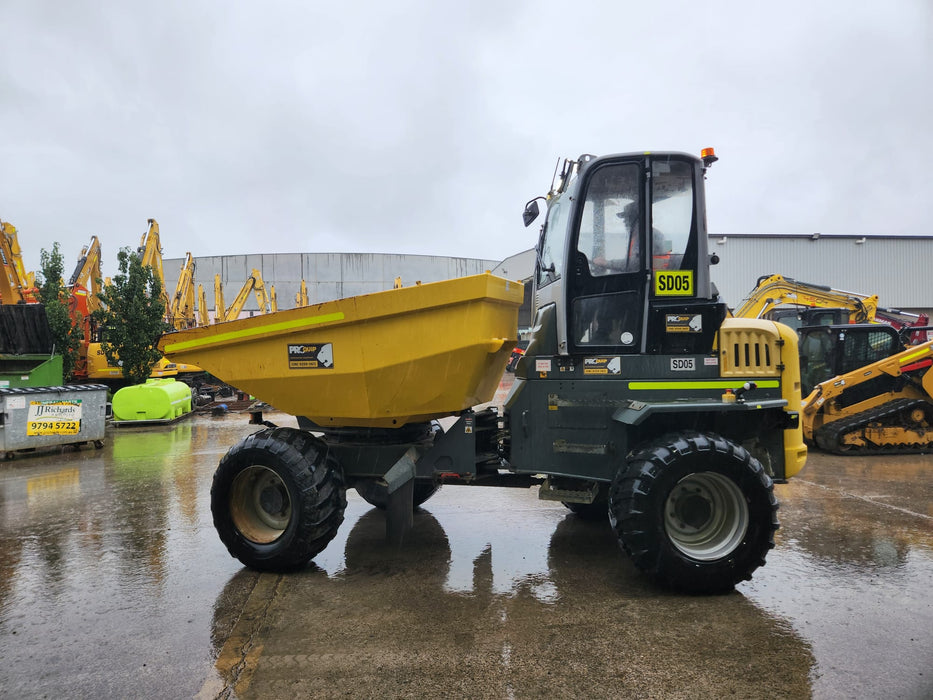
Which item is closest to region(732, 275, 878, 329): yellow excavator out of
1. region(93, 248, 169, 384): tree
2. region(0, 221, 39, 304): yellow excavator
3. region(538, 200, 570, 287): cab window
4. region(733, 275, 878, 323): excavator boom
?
region(733, 275, 878, 323): excavator boom

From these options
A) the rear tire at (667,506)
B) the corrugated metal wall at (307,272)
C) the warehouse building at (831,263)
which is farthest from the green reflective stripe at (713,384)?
the corrugated metal wall at (307,272)

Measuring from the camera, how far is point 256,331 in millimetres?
4176

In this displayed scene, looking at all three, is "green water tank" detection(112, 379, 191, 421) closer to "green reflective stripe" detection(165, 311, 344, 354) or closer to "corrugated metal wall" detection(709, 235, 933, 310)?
"green reflective stripe" detection(165, 311, 344, 354)

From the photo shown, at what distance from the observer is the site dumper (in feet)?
12.4

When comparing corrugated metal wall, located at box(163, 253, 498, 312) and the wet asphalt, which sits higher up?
corrugated metal wall, located at box(163, 253, 498, 312)

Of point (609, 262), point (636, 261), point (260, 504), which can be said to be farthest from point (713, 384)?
point (260, 504)

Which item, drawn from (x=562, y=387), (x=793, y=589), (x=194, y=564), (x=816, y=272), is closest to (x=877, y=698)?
(x=793, y=589)

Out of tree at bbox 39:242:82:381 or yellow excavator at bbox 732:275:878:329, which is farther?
tree at bbox 39:242:82:381

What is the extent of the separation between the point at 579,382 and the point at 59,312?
1449cm

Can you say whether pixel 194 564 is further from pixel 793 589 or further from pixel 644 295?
pixel 793 589

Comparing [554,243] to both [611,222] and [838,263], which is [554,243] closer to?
[611,222]

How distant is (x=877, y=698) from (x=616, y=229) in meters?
2.87

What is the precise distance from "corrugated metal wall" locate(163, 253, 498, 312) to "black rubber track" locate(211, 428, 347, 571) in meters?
40.1

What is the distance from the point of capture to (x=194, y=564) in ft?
14.4
